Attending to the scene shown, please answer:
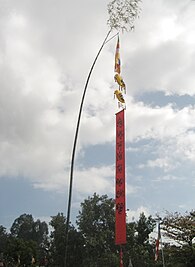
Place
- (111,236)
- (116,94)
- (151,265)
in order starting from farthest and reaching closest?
(111,236)
(151,265)
(116,94)

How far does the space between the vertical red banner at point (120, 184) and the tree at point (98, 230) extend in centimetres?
2703

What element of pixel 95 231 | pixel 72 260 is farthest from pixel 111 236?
pixel 72 260

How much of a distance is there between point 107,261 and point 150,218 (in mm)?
8093

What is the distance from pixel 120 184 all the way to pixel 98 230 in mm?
29848

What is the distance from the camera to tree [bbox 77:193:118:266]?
3800cm

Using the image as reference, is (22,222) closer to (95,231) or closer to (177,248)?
(95,231)

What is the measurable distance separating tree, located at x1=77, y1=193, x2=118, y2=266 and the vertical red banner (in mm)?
27030

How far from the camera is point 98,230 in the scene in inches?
1587

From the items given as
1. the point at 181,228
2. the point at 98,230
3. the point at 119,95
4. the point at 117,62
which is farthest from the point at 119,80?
the point at 98,230

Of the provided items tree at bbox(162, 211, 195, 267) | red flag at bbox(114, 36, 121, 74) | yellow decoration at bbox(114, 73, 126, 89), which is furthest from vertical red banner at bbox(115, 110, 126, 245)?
tree at bbox(162, 211, 195, 267)

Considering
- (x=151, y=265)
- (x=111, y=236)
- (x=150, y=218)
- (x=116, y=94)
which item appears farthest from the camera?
(x=150, y=218)

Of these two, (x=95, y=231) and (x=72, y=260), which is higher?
(x=95, y=231)

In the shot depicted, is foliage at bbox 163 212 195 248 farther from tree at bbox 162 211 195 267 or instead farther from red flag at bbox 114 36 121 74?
red flag at bbox 114 36 121 74

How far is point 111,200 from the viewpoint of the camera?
42.4m
